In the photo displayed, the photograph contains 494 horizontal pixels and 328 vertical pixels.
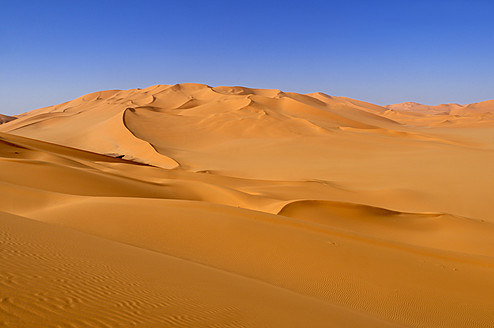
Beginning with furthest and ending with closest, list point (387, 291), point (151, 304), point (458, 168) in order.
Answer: point (458, 168) → point (387, 291) → point (151, 304)

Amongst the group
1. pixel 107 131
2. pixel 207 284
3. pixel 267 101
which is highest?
pixel 267 101

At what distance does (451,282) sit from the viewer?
5961mm

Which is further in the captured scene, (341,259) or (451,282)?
(341,259)

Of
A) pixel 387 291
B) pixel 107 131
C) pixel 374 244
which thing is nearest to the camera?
pixel 387 291

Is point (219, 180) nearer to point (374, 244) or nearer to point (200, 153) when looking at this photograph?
point (374, 244)

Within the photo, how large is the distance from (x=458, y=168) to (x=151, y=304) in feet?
62.7

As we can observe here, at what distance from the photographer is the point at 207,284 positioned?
432cm

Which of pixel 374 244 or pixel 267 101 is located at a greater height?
pixel 267 101

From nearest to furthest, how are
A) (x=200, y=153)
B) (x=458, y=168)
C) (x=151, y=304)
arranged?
1. (x=151, y=304)
2. (x=458, y=168)
3. (x=200, y=153)

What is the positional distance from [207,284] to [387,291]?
2.71m

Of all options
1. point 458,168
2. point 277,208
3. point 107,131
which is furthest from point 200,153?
point 277,208

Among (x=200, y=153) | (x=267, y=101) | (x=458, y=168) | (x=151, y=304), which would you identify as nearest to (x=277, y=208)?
(x=151, y=304)

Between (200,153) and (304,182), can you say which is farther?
(200,153)

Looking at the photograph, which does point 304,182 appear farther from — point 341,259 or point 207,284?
point 207,284
